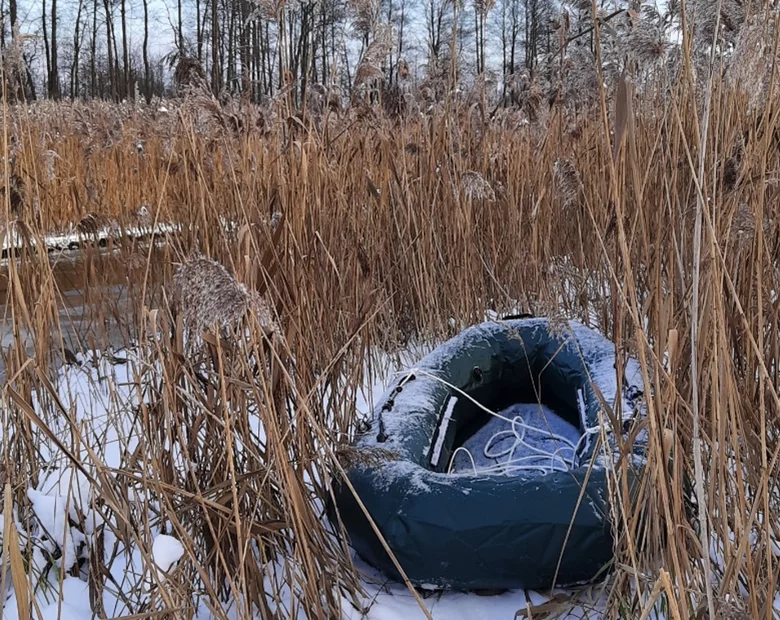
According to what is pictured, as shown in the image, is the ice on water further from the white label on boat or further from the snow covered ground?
the snow covered ground

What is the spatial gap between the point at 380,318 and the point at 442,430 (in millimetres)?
722

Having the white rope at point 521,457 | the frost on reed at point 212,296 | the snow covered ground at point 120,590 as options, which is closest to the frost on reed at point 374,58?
the white rope at point 521,457

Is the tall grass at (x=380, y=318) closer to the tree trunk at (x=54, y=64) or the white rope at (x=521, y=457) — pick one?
the white rope at (x=521, y=457)

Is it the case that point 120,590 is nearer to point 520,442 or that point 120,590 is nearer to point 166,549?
point 166,549

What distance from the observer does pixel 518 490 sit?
42.8 inches

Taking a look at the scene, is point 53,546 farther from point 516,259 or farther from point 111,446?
A: point 516,259

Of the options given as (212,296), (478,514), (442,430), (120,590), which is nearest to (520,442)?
(442,430)

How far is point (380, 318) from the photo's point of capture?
85.5 inches

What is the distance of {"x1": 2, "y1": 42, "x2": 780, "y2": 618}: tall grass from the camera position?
77 centimetres

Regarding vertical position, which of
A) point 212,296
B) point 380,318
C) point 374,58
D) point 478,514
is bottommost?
point 478,514

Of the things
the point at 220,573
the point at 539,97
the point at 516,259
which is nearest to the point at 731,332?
the point at 220,573

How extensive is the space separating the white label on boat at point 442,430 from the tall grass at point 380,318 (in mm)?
205

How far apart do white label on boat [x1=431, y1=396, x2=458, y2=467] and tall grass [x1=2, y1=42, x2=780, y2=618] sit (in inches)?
8.1

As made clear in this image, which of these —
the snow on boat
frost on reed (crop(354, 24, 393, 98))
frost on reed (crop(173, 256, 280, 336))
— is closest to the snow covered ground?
the snow on boat
